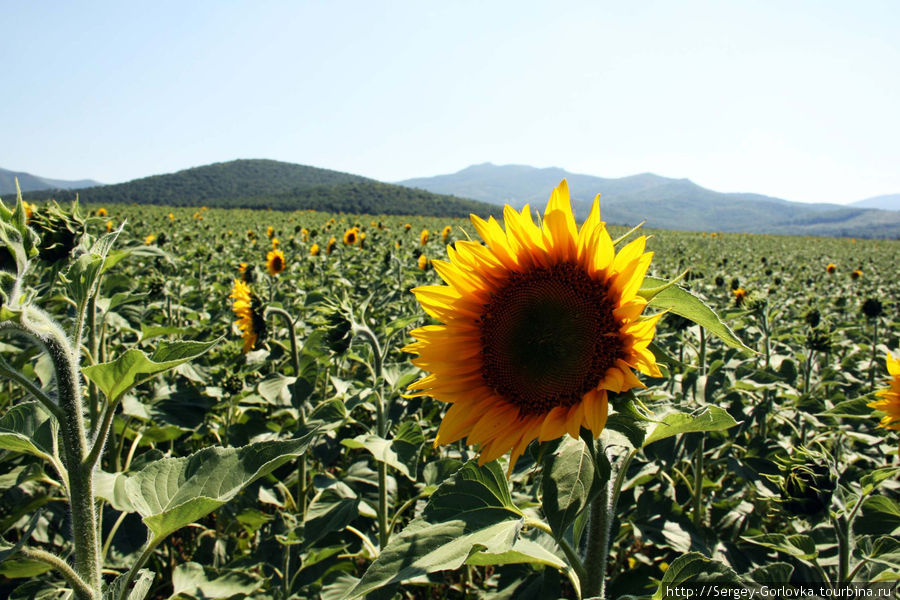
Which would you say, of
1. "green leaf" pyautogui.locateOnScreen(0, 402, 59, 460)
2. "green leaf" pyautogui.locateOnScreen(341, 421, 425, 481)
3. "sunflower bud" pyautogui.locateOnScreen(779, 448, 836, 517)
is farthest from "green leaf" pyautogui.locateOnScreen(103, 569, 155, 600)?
"sunflower bud" pyautogui.locateOnScreen(779, 448, 836, 517)

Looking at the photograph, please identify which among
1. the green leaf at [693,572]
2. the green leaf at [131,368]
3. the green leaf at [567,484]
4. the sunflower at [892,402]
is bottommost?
the green leaf at [693,572]

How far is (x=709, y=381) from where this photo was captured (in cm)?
246

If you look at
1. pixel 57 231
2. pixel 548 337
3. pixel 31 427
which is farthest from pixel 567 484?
pixel 57 231

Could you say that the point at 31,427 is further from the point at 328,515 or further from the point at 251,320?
the point at 251,320

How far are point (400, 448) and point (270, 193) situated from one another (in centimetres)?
12095

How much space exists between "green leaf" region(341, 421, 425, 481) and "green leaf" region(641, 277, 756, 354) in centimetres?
122

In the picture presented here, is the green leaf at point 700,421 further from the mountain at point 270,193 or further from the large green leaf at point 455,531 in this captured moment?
the mountain at point 270,193

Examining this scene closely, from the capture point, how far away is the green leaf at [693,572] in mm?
1121

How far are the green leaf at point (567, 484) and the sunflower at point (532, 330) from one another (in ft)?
0.16

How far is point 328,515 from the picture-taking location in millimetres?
2086

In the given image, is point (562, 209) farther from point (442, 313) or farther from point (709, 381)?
point (709, 381)

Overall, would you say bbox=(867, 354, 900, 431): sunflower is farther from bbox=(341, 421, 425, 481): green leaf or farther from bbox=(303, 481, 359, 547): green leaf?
bbox=(303, 481, 359, 547): green leaf

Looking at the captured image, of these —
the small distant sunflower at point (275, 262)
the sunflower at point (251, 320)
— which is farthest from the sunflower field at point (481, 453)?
the small distant sunflower at point (275, 262)

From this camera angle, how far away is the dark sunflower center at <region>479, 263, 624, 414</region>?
3.72ft
